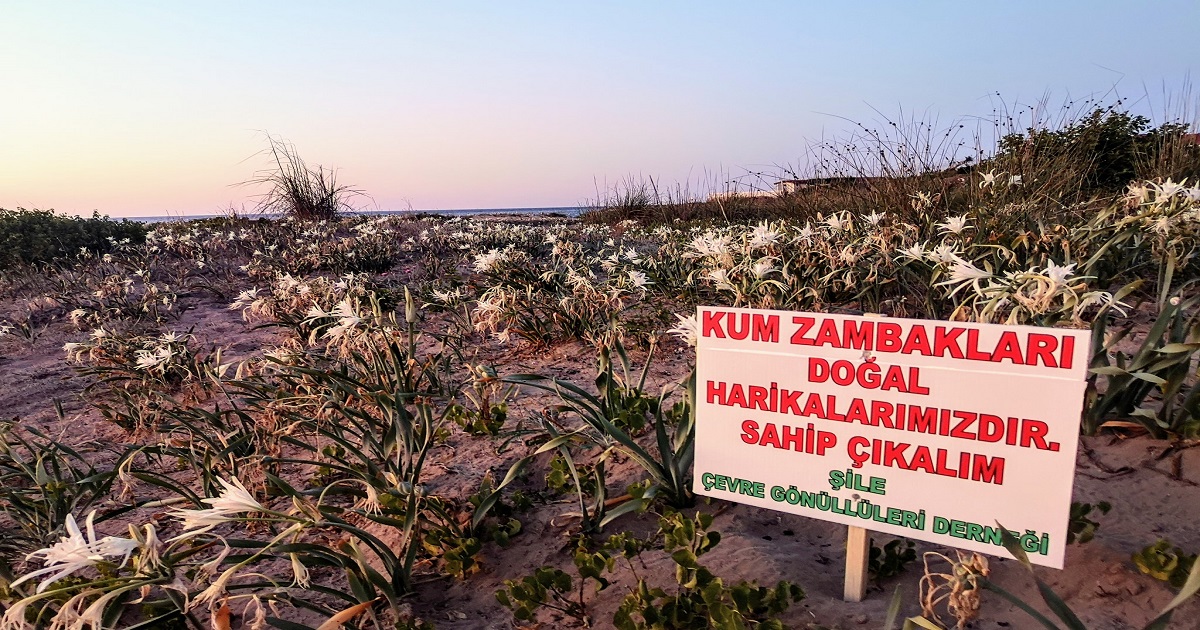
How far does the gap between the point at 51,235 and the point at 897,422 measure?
11.1 metres

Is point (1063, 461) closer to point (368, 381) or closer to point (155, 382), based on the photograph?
point (368, 381)

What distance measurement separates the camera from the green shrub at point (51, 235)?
8.25 meters

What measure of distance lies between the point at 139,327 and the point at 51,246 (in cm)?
542

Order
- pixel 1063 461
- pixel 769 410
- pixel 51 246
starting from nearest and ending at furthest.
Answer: pixel 1063 461, pixel 769 410, pixel 51 246

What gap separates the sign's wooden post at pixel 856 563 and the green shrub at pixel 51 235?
9996 millimetres

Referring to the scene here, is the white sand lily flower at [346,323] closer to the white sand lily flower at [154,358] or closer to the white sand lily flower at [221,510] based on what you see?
the white sand lily flower at [221,510]

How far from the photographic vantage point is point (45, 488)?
1.99 m

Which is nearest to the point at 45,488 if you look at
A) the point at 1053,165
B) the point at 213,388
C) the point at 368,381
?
the point at 368,381

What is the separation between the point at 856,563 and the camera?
57.9 inches

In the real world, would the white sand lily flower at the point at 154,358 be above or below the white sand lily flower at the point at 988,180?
below

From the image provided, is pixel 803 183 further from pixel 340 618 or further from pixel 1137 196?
pixel 340 618

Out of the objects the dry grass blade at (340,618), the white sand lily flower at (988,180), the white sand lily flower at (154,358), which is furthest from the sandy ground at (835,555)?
the white sand lily flower at (988,180)

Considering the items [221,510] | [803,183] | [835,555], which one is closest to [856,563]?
[835,555]

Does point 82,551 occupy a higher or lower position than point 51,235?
lower
